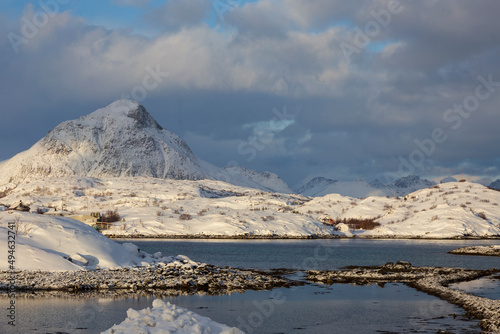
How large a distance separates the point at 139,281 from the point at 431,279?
2889 centimetres

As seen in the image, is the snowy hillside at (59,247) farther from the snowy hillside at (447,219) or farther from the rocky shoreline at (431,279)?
the snowy hillside at (447,219)

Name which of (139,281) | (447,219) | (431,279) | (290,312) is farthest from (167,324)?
(447,219)

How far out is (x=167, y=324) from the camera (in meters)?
24.1

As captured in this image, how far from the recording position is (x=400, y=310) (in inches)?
1448

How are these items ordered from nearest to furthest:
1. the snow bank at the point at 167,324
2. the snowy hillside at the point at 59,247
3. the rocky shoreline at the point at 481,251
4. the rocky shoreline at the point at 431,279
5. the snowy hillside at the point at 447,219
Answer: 1. the snow bank at the point at 167,324
2. the rocky shoreline at the point at 431,279
3. the snowy hillside at the point at 59,247
4. the rocky shoreline at the point at 481,251
5. the snowy hillside at the point at 447,219

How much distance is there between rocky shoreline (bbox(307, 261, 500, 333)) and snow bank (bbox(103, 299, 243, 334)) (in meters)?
18.4

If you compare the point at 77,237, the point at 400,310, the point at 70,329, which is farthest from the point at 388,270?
the point at 70,329

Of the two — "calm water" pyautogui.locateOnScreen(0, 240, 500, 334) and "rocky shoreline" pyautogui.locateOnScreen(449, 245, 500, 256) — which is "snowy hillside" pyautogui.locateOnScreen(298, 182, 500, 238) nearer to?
"rocky shoreline" pyautogui.locateOnScreen(449, 245, 500, 256)

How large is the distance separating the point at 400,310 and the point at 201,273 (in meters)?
21.7

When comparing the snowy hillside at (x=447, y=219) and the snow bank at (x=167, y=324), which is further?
the snowy hillside at (x=447, y=219)

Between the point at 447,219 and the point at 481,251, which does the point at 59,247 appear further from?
the point at 447,219

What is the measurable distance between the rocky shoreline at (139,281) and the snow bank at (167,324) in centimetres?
1861

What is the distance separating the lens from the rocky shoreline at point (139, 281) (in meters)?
43.0

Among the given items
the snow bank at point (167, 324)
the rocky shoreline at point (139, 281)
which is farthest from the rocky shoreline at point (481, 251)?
the snow bank at point (167, 324)
